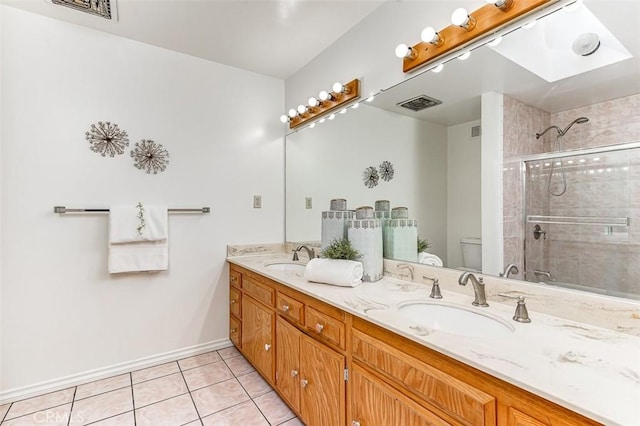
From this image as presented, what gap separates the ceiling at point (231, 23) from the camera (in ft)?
6.13

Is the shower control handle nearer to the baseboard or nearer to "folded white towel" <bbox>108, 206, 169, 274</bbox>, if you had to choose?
"folded white towel" <bbox>108, 206, 169, 274</bbox>

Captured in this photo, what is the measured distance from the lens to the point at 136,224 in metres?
2.16

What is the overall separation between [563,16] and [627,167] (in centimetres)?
60

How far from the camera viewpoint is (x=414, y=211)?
171cm

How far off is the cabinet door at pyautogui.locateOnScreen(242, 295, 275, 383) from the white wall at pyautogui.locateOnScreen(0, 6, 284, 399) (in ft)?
1.49

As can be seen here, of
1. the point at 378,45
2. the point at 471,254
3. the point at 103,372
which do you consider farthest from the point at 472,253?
the point at 103,372

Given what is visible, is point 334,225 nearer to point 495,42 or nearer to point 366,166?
point 366,166

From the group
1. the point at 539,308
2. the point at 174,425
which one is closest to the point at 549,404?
the point at 539,308

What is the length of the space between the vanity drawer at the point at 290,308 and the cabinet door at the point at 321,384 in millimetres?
105

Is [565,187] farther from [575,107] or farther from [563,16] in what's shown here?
[563,16]

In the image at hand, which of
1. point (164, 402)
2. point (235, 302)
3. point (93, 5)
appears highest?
point (93, 5)

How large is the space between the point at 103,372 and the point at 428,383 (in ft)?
7.47

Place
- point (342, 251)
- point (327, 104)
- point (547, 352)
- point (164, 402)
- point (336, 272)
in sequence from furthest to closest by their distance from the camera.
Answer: point (327, 104) → point (164, 402) → point (342, 251) → point (336, 272) → point (547, 352)

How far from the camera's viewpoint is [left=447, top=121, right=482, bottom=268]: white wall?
4.70 ft
